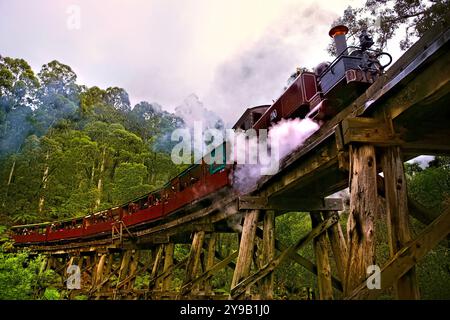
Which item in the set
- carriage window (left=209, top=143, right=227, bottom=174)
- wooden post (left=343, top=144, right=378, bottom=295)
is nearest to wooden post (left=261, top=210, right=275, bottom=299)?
carriage window (left=209, top=143, right=227, bottom=174)

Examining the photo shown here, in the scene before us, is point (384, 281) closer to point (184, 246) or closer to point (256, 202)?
point (256, 202)

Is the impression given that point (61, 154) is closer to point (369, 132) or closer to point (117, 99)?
point (117, 99)

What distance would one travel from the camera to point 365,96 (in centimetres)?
359

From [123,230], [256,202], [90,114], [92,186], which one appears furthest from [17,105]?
[256,202]

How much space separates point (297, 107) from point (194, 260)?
15.1 ft

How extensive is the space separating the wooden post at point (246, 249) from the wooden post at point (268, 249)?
0.70 ft

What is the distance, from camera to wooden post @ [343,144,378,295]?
113 inches

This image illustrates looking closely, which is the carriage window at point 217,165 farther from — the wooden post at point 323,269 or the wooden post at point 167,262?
the wooden post at point 167,262

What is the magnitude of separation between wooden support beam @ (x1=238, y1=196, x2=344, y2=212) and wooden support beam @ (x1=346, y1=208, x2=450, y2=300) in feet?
10.6

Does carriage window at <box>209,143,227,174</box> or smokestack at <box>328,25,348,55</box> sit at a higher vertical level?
smokestack at <box>328,25,348,55</box>

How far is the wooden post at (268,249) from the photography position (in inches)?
A: 205

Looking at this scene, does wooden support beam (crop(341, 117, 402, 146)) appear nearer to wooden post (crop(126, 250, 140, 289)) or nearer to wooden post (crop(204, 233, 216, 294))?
wooden post (crop(204, 233, 216, 294))

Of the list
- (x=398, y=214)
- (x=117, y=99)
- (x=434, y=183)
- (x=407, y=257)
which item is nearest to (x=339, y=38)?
(x=398, y=214)
